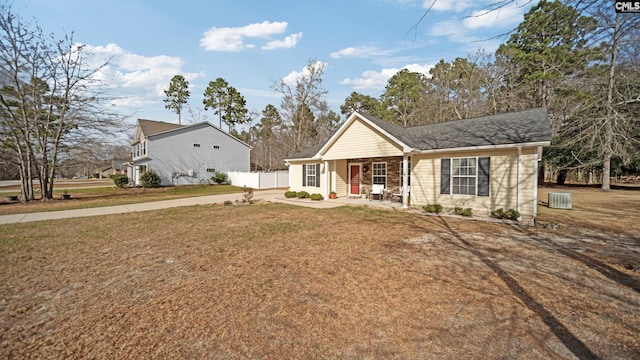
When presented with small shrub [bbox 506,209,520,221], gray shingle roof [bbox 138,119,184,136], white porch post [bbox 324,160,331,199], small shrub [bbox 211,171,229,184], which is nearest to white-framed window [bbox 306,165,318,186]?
white porch post [bbox 324,160,331,199]

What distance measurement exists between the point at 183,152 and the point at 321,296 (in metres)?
27.7

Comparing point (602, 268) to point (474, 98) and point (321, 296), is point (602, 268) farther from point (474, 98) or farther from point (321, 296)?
point (474, 98)

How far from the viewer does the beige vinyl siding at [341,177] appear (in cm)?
1554

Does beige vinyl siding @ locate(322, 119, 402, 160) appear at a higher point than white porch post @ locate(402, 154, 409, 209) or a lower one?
higher

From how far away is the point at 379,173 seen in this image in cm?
1469

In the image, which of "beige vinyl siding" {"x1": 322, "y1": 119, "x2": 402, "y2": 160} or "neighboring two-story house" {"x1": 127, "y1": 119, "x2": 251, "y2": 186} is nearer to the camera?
"beige vinyl siding" {"x1": 322, "y1": 119, "x2": 402, "y2": 160}

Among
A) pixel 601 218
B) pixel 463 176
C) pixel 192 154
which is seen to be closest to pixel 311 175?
pixel 463 176

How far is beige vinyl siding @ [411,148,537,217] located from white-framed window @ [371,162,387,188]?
315cm

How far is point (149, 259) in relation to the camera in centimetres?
537

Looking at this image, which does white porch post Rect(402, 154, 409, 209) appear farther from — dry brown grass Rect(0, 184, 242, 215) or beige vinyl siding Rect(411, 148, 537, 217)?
dry brown grass Rect(0, 184, 242, 215)

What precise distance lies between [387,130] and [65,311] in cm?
1118

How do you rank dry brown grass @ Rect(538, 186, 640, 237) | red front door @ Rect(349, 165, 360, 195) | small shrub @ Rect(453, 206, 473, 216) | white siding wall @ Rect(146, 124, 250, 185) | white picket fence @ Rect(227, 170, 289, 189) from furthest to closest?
1. white picket fence @ Rect(227, 170, 289, 189)
2. white siding wall @ Rect(146, 124, 250, 185)
3. red front door @ Rect(349, 165, 360, 195)
4. small shrub @ Rect(453, 206, 473, 216)
5. dry brown grass @ Rect(538, 186, 640, 237)

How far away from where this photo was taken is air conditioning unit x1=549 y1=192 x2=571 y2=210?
1130 cm

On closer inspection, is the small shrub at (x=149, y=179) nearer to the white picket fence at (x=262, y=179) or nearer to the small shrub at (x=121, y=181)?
the small shrub at (x=121, y=181)
